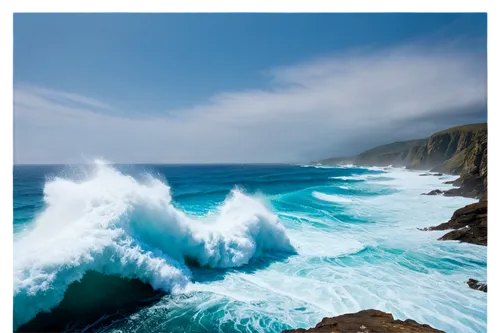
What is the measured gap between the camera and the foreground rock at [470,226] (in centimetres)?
429

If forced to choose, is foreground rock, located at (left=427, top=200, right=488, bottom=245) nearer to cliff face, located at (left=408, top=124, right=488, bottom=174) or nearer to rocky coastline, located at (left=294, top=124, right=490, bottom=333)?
rocky coastline, located at (left=294, top=124, right=490, bottom=333)

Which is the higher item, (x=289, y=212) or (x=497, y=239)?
(x=497, y=239)

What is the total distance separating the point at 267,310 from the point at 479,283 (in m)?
2.46

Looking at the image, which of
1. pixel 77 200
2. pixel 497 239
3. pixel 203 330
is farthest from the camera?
pixel 77 200

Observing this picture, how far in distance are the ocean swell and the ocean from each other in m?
0.01

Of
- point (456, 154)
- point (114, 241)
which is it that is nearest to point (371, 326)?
point (114, 241)

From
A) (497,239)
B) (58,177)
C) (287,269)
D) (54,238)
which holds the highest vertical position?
(58,177)

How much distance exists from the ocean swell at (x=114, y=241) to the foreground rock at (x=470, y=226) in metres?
2.85

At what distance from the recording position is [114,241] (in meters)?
2.94
